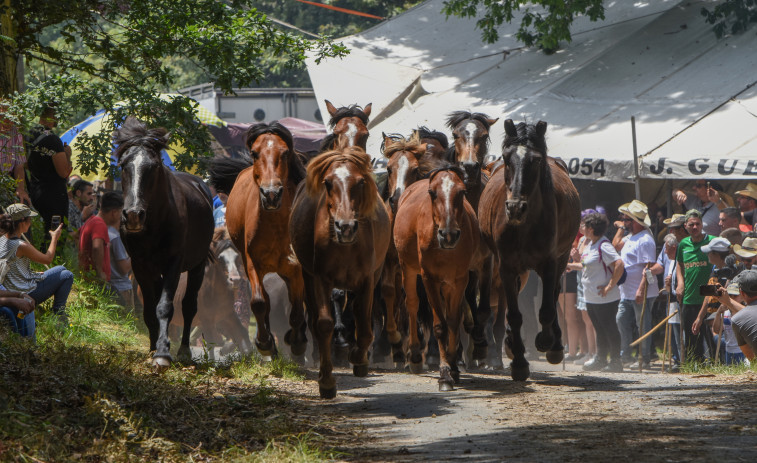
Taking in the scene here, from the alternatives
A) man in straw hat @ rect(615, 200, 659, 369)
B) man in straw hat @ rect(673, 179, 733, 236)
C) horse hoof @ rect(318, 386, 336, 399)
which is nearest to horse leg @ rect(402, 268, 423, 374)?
horse hoof @ rect(318, 386, 336, 399)

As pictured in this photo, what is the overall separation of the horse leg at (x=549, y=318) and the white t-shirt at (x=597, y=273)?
4176mm

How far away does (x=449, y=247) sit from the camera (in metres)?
9.79

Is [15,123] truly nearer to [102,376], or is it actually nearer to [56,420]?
[102,376]

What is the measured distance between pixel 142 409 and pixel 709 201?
9.69 metres

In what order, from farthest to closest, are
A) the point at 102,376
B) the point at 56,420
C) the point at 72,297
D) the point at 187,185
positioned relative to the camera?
the point at 72,297
the point at 187,185
the point at 102,376
the point at 56,420

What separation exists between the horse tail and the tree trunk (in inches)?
95.4

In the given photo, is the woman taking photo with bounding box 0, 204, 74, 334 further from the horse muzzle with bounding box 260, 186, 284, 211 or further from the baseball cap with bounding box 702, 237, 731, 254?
the baseball cap with bounding box 702, 237, 731, 254

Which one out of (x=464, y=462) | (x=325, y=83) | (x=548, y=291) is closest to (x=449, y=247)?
(x=548, y=291)

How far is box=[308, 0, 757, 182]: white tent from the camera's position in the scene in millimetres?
15698

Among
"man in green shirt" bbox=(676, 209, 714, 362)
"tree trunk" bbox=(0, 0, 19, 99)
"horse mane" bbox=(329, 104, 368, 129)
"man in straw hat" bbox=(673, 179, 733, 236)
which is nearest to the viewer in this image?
"tree trunk" bbox=(0, 0, 19, 99)

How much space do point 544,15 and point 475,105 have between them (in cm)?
437

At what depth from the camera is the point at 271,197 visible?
32.8 ft

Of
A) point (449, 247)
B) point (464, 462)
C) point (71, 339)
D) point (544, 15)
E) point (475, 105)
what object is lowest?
point (464, 462)

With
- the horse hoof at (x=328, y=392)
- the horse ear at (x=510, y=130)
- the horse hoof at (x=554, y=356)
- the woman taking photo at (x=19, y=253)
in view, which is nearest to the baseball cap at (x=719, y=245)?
the horse hoof at (x=554, y=356)
